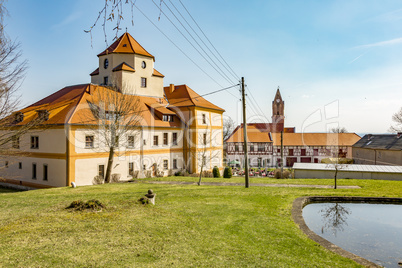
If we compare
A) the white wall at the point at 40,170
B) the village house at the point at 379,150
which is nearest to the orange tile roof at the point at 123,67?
the white wall at the point at 40,170

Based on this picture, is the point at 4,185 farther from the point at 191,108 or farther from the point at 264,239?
the point at 264,239

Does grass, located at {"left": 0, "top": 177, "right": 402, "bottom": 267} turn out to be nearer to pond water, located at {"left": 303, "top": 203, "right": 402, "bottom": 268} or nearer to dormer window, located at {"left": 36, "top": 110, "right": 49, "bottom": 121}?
pond water, located at {"left": 303, "top": 203, "right": 402, "bottom": 268}

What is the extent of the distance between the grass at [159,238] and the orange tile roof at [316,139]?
52197 millimetres

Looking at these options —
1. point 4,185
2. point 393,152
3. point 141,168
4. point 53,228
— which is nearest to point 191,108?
point 141,168

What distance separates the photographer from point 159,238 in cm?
837

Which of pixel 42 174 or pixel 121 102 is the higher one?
pixel 121 102

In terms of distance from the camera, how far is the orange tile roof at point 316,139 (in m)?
60.6

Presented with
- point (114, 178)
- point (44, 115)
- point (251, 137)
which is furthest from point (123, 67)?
point (251, 137)

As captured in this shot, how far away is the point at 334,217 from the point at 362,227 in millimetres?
1553

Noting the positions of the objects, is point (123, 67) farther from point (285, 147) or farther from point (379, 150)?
point (285, 147)

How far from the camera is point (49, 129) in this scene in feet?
80.4

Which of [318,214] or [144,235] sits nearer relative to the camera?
[144,235]

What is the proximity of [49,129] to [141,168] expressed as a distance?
401 inches

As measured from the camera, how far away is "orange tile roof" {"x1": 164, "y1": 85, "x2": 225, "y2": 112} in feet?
123
